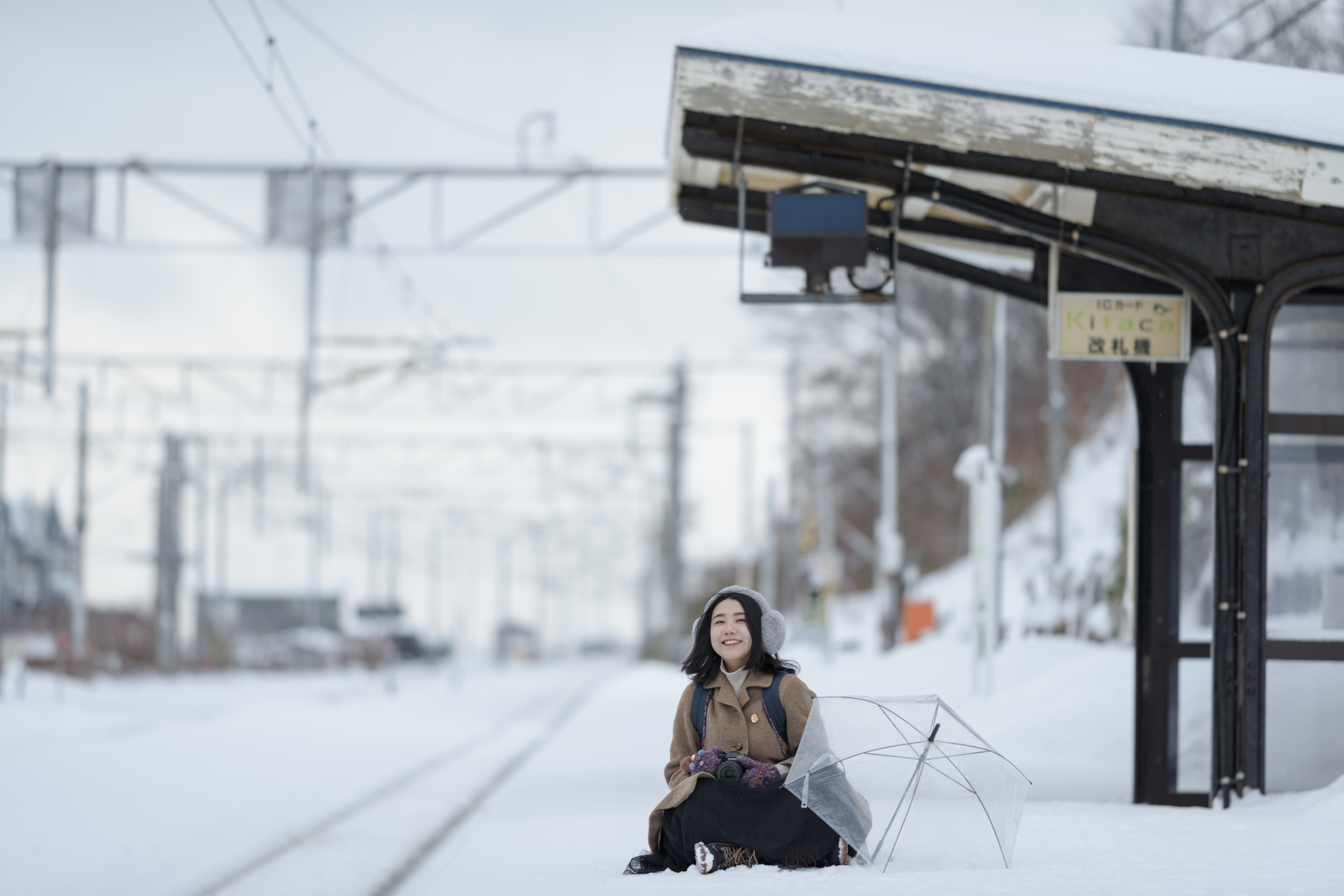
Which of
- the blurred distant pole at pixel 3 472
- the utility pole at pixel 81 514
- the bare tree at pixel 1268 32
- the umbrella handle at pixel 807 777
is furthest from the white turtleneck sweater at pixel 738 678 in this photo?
the utility pole at pixel 81 514

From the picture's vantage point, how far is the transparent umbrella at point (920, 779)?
6.76 m

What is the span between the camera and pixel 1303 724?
9.54 meters

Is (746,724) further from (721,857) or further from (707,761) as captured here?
(721,857)

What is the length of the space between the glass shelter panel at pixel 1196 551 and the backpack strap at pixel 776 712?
393 centimetres

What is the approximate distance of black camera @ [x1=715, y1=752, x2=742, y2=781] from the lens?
685 cm

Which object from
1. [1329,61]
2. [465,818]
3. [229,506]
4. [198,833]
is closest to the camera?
[198,833]

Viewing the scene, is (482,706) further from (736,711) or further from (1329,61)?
(736,711)

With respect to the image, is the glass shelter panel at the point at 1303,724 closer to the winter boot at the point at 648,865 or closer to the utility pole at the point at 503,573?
the winter boot at the point at 648,865

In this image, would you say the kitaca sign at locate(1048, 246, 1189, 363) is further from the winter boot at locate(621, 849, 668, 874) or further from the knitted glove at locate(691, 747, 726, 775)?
the winter boot at locate(621, 849, 668, 874)

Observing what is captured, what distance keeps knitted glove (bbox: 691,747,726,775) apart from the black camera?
0.04 meters

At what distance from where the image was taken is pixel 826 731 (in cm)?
679

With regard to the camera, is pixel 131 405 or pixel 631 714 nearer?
pixel 631 714

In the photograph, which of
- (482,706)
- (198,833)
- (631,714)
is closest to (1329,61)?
(631,714)

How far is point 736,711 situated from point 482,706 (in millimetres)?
30793
